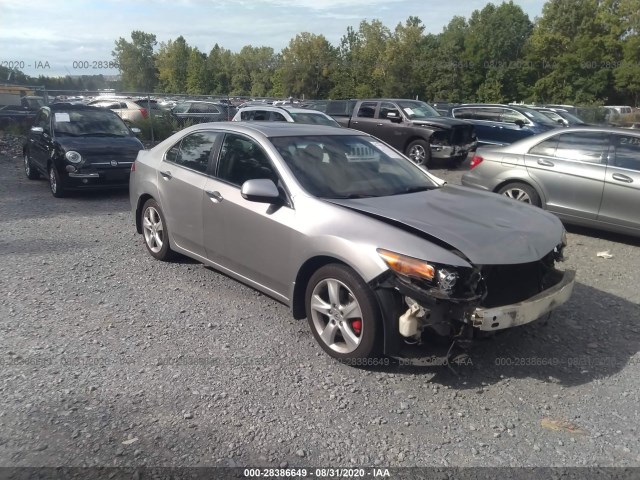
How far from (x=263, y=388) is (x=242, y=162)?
2.14 m

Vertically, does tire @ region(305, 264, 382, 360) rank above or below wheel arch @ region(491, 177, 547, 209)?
below

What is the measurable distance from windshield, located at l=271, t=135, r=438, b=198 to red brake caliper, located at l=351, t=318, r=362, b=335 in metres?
1.06

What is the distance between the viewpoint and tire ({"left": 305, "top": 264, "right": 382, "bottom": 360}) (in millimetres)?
3664

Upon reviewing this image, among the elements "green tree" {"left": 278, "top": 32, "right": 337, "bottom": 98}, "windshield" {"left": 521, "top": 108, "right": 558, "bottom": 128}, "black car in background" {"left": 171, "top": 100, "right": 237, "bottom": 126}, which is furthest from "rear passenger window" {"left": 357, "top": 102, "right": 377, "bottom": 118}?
"green tree" {"left": 278, "top": 32, "right": 337, "bottom": 98}

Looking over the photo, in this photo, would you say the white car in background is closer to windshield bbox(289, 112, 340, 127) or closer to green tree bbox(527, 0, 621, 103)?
windshield bbox(289, 112, 340, 127)

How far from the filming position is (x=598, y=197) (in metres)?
7.35

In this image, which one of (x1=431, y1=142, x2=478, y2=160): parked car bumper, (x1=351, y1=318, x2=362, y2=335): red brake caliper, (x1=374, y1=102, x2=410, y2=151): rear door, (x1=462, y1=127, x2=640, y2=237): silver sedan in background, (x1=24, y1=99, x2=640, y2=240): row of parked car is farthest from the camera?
(x1=374, y1=102, x2=410, y2=151): rear door

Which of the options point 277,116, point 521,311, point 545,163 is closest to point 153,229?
point 521,311

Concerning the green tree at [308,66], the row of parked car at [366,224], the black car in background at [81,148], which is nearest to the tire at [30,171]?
the black car in background at [81,148]

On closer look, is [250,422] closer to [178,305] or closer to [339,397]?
[339,397]

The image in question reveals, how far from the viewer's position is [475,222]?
13.2ft

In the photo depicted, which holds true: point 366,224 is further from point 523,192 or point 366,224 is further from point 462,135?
point 462,135

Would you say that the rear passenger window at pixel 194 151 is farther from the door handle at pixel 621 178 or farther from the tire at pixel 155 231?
the door handle at pixel 621 178

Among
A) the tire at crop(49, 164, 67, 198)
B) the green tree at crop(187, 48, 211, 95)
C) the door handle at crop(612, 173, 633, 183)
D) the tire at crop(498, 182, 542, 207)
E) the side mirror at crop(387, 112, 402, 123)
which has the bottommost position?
the tire at crop(49, 164, 67, 198)
